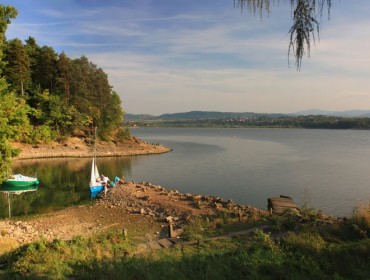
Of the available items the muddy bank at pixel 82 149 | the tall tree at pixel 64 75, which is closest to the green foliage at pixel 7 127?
the muddy bank at pixel 82 149

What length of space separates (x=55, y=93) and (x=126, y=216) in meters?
51.9

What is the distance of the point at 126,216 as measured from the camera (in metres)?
22.9

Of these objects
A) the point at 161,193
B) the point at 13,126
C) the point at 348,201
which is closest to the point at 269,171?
the point at 348,201

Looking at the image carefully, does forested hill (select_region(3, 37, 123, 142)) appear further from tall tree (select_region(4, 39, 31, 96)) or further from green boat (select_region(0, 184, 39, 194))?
green boat (select_region(0, 184, 39, 194))

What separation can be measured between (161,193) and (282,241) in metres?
19.1

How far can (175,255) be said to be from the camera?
459 inches

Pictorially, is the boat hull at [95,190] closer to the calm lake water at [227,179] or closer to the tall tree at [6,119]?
the calm lake water at [227,179]

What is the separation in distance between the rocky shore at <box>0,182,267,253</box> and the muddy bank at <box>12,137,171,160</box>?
1322 inches

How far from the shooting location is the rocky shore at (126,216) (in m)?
18.7

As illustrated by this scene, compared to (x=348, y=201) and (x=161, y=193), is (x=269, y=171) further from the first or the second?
(x=161, y=193)

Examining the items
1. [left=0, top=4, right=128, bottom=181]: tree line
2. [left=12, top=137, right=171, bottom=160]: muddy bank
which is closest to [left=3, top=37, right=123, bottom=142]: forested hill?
[left=0, top=4, right=128, bottom=181]: tree line

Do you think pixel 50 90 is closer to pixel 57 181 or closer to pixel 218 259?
pixel 57 181

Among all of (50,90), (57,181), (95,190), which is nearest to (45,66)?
(50,90)

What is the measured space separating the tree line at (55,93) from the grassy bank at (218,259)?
158 feet
